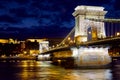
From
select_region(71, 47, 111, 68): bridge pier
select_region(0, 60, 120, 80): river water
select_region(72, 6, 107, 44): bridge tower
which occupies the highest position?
select_region(72, 6, 107, 44): bridge tower

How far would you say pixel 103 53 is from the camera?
4947 centimetres

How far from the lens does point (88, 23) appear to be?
53188 millimetres

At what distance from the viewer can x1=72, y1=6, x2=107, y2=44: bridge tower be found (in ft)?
172

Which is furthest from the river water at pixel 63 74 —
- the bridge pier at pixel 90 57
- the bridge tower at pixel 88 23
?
the bridge tower at pixel 88 23

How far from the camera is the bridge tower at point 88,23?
5241 cm

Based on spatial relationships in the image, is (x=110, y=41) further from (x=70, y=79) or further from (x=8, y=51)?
(x=8, y=51)

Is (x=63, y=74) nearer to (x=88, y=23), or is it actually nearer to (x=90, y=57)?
(x=90, y=57)

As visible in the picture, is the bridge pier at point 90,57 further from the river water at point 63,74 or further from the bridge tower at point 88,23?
the bridge tower at point 88,23

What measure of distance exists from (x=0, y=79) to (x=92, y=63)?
18703 millimetres

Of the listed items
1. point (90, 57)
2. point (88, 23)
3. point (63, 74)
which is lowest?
point (63, 74)

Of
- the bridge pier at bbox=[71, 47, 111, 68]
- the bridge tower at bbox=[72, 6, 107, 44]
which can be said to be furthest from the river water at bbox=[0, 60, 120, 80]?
the bridge tower at bbox=[72, 6, 107, 44]

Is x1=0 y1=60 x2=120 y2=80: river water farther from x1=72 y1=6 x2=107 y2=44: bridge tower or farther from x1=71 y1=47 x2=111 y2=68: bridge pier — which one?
x1=72 y1=6 x2=107 y2=44: bridge tower

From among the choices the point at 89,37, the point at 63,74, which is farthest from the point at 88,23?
the point at 63,74

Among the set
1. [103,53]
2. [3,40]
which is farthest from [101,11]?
[3,40]
